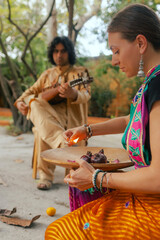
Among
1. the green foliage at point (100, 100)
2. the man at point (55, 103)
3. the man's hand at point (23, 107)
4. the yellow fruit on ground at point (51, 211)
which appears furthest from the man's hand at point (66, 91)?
the green foliage at point (100, 100)

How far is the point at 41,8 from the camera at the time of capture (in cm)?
984

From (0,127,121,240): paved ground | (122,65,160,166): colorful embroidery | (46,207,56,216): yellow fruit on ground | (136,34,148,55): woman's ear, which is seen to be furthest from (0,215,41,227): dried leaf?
(136,34,148,55): woman's ear

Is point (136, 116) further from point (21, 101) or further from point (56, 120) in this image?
point (21, 101)

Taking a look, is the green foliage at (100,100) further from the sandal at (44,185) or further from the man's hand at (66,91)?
the sandal at (44,185)

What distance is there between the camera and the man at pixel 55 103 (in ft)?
12.1

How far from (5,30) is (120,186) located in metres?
10.1

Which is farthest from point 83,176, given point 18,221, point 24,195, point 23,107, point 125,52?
point 23,107

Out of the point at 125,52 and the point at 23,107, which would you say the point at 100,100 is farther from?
the point at 125,52

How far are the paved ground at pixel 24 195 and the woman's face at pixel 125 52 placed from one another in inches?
62.5

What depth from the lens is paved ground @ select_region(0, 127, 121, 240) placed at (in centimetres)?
241

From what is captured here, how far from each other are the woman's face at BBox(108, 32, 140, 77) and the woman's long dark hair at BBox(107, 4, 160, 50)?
27mm

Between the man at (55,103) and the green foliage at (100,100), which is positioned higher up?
the man at (55,103)

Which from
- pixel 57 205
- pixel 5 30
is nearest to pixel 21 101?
pixel 57 205

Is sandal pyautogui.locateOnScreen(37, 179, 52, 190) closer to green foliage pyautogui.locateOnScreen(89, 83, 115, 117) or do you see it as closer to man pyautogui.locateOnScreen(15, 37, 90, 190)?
man pyautogui.locateOnScreen(15, 37, 90, 190)
